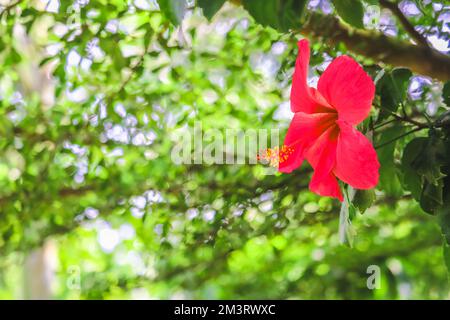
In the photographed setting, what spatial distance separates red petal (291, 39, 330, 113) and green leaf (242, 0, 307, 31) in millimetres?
15

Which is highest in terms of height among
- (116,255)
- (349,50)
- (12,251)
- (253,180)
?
(349,50)

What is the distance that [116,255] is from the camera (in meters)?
1.96

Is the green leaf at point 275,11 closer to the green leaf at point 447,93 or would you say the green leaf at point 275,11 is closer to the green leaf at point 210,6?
the green leaf at point 210,6

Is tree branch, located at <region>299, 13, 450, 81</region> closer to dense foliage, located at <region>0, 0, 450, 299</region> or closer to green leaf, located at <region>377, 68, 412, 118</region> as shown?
dense foliage, located at <region>0, 0, 450, 299</region>

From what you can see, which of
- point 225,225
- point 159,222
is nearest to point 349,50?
point 225,225

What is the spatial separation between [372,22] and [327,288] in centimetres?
62

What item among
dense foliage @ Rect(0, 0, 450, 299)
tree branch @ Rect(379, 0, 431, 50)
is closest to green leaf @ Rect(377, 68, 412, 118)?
dense foliage @ Rect(0, 0, 450, 299)

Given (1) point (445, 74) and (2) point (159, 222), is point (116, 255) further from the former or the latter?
(1) point (445, 74)

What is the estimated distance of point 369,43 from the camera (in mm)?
610

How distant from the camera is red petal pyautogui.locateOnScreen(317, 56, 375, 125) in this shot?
0.36 m

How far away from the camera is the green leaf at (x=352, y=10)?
41 cm

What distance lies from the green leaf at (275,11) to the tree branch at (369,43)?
0.66 ft

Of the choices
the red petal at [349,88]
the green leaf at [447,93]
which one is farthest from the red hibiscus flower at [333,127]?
the green leaf at [447,93]

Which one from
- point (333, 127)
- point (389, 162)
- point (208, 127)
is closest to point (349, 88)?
point (333, 127)
